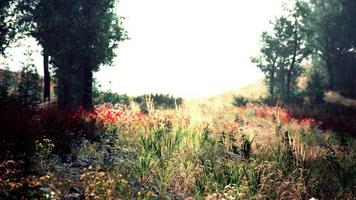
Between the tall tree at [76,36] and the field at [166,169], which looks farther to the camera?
the tall tree at [76,36]

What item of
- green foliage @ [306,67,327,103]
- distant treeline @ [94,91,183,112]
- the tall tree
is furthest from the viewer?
green foliage @ [306,67,327,103]

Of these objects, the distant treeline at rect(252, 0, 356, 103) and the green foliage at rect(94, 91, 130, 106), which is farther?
the distant treeline at rect(252, 0, 356, 103)

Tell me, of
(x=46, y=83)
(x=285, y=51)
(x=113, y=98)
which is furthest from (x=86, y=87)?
(x=285, y=51)

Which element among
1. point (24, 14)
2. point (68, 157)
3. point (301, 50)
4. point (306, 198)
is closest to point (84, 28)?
point (24, 14)

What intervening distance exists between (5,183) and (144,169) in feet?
7.71

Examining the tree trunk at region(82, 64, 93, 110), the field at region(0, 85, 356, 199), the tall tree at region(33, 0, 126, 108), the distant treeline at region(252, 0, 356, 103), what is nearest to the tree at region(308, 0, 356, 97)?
the distant treeline at region(252, 0, 356, 103)

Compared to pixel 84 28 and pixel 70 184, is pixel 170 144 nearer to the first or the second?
pixel 70 184

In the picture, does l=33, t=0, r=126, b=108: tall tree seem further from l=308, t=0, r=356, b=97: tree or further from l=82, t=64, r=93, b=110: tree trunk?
l=308, t=0, r=356, b=97: tree

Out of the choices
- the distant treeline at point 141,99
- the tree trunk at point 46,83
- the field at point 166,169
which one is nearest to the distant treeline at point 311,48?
the distant treeline at point 141,99

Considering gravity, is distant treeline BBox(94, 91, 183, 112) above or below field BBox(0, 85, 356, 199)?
above

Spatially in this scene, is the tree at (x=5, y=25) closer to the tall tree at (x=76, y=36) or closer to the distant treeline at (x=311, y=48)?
the tall tree at (x=76, y=36)

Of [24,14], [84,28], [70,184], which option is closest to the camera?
[70,184]

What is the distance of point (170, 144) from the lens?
7.79 metres

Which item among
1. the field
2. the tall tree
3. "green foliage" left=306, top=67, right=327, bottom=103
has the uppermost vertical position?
the tall tree
